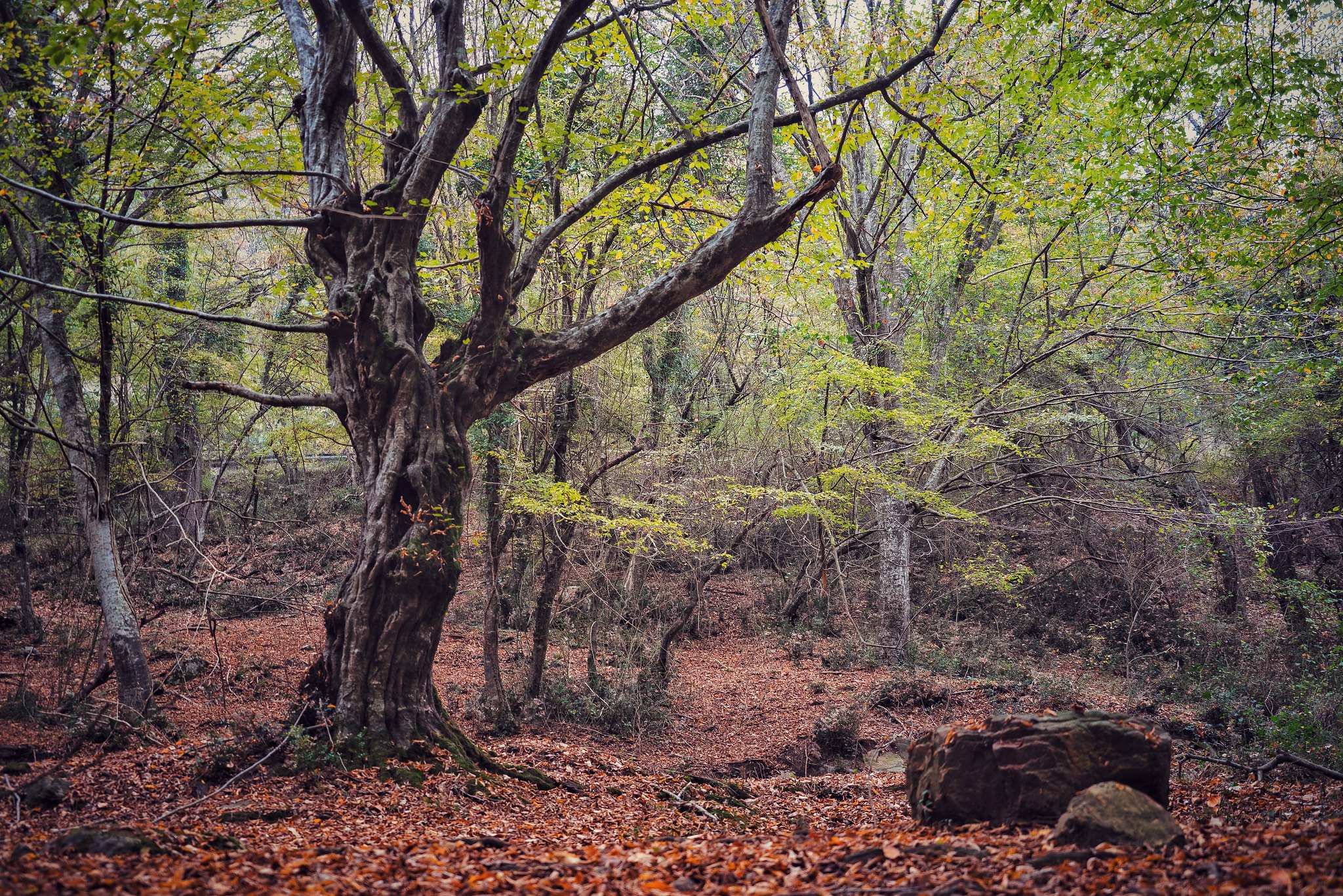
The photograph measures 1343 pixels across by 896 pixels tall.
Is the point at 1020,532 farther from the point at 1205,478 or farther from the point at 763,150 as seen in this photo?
the point at 763,150

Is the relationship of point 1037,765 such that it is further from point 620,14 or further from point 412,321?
point 620,14

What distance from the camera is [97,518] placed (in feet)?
21.9

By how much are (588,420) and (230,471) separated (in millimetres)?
Result: 16936

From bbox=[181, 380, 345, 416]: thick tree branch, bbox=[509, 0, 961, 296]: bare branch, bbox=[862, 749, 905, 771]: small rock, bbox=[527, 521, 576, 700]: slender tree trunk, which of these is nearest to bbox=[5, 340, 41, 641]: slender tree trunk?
bbox=[181, 380, 345, 416]: thick tree branch

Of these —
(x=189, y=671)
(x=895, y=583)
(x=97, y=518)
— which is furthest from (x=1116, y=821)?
(x=189, y=671)

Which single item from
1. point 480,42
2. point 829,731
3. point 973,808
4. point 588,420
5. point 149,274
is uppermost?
point 480,42

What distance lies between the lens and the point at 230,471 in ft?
71.4

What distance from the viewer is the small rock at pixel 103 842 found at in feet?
9.86

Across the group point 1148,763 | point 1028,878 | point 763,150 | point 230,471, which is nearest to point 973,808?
point 1148,763

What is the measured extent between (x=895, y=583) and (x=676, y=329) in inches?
233

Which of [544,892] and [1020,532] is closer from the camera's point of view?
[544,892]

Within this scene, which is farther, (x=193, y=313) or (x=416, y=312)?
(x=416, y=312)

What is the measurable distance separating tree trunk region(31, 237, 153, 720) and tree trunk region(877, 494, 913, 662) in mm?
10242

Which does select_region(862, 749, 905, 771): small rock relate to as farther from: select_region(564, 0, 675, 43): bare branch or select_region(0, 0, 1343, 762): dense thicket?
select_region(564, 0, 675, 43): bare branch
